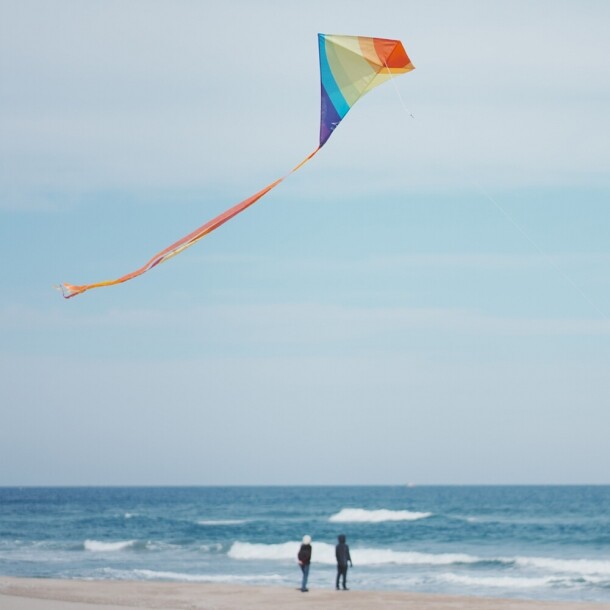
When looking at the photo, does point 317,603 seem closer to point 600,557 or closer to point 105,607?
point 105,607

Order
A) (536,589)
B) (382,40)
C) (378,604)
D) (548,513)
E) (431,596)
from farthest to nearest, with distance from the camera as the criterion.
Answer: (548,513) → (536,589) → (431,596) → (378,604) → (382,40)

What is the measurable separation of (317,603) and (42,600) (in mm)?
4023

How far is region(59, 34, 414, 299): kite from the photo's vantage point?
32.8 feet

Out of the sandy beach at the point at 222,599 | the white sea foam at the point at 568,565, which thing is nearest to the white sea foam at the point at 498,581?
the white sea foam at the point at 568,565

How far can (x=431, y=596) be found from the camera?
55.4ft

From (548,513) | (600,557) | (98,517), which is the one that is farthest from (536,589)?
(98,517)

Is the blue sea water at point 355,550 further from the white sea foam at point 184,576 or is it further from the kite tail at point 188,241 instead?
the kite tail at point 188,241

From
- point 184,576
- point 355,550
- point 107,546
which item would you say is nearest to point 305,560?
point 184,576

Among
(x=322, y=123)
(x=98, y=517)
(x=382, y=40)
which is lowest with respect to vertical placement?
(x=98, y=517)

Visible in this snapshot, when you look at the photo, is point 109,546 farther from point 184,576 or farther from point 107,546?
point 184,576

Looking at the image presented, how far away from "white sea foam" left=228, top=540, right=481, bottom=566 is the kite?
57.3 feet

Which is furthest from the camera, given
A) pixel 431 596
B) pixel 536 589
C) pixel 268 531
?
pixel 268 531

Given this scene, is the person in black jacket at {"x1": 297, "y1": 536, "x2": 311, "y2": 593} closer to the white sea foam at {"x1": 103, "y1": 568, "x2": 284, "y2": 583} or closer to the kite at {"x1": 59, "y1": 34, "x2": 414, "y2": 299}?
the white sea foam at {"x1": 103, "y1": 568, "x2": 284, "y2": 583}

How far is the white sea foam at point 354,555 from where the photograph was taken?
27.3 meters
